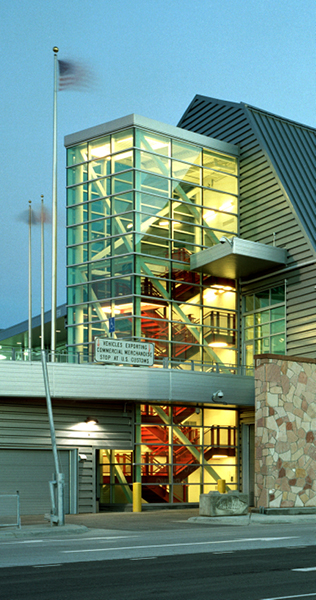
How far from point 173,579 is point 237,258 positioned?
69.1 feet

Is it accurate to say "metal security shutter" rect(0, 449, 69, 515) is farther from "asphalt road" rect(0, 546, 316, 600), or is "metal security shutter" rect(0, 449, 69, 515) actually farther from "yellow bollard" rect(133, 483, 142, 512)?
"asphalt road" rect(0, 546, 316, 600)

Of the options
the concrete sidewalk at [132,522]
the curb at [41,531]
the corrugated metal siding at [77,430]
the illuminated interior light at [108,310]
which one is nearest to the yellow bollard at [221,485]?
the concrete sidewalk at [132,522]

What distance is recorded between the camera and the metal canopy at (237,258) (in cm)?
2964

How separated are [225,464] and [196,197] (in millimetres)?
11531

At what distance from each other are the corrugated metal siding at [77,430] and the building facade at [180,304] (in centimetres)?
5

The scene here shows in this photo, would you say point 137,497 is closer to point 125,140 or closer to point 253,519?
point 253,519

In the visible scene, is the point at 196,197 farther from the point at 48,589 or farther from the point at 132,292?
the point at 48,589

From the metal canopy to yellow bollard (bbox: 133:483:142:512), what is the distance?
936 cm

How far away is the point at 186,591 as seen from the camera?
29.9 feet

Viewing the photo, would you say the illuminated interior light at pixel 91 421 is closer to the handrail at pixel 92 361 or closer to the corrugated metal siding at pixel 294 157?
the handrail at pixel 92 361

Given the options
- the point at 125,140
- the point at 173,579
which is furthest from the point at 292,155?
the point at 173,579

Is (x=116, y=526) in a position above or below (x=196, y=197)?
below

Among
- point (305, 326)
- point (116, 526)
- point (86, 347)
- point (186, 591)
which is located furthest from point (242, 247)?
point (186, 591)

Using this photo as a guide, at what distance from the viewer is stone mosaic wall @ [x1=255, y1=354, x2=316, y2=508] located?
25.5m
